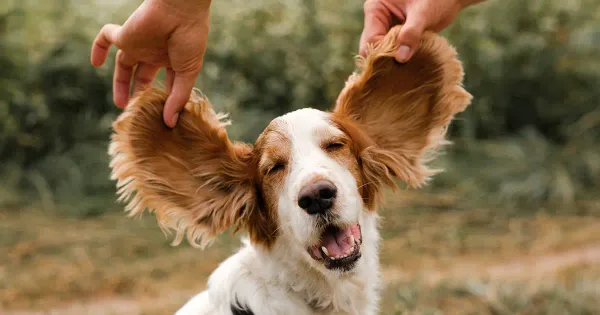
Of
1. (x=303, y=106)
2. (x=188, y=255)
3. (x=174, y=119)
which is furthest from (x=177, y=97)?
(x=303, y=106)

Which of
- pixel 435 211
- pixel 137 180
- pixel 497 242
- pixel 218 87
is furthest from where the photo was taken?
pixel 218 87

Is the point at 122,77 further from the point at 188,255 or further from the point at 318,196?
the point at 188,255

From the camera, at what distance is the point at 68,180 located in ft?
27.8

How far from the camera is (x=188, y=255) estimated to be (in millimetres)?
7266

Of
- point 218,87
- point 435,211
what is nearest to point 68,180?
point 218,87

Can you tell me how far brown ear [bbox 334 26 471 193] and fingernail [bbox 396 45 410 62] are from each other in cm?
3

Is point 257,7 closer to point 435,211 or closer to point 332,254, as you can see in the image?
point 435,211

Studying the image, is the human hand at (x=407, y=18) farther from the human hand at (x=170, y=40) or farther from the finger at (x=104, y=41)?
the finger at (x=104, y=41)

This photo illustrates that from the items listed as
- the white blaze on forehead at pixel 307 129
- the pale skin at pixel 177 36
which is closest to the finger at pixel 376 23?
the pale skin at pixel 177 36

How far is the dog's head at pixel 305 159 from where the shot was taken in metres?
2.82

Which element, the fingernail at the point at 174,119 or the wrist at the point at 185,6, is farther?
the fingernail at the point at 174,119

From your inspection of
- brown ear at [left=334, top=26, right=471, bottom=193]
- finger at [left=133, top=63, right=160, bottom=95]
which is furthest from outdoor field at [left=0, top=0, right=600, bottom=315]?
finger at [left=133, top=63, right=160, bottom=95]

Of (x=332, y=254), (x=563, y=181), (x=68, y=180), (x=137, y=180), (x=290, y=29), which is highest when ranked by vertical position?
(x=137, y=180)

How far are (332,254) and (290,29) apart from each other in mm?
6445
